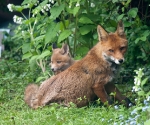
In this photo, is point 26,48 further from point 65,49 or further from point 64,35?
point 64,35

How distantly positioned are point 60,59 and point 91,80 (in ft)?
6.99

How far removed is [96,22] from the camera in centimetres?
998

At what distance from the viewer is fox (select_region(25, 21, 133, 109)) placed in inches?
346

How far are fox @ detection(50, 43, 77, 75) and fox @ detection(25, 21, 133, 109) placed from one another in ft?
5.24

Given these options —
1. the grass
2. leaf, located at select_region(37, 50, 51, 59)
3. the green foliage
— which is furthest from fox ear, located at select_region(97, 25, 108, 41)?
leaf, located at select_region(37, 50, 51, 59)

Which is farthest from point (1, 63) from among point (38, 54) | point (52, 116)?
point (52, 116)

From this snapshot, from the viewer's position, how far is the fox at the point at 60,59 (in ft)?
34.9

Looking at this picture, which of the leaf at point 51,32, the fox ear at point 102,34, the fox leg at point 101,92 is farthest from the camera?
the leaf at point 51,32

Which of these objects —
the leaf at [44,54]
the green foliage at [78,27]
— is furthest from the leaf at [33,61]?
the leaf at [44,54]

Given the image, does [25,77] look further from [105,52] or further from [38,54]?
[105,52]

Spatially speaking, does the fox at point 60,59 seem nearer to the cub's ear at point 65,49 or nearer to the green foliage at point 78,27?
the cub's ear at point 65,49

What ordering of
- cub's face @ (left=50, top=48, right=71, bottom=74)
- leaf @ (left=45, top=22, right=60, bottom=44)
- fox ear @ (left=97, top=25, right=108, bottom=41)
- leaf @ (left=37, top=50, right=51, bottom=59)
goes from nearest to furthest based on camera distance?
fox ear @ (left=97, top=25, right=108, bottom=41) → leaf @ (left=45, top=22, right=60, bottom=44) → leaf @ (left=37, top=50, right=51, bottom=59) → cub's face @ (left=50, top=48, right=71, bottom=74)

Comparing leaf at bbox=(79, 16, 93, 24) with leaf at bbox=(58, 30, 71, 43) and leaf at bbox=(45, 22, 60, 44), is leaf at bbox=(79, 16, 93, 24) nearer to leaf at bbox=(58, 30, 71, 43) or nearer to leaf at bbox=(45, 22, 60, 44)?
leaf at bbox=(58, 30, 71, 43)

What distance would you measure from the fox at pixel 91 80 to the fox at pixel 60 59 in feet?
5.24
